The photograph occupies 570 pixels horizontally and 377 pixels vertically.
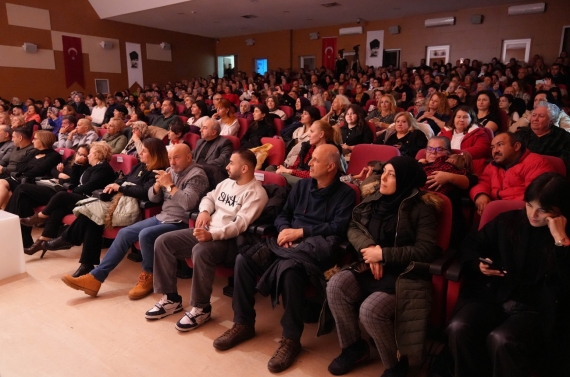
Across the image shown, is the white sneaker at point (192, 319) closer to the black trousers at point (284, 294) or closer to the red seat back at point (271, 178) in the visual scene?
the black trousers at point (284, 294)

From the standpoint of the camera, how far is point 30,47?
10.1m

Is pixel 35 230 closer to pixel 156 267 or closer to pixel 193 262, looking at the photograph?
pixel 156 267

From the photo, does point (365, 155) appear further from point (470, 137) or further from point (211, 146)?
point (211, 146)

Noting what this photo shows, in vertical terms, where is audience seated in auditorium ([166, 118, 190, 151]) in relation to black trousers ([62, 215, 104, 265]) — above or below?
above

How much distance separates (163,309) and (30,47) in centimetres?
1065

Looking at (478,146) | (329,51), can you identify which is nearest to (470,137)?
(478,146)

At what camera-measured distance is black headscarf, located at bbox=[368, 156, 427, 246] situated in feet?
6.07

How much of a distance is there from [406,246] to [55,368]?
172 cm

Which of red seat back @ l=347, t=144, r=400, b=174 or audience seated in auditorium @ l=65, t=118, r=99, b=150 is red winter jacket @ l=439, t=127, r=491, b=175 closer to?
red seat back @ l=347, t=144, r=400, b=174

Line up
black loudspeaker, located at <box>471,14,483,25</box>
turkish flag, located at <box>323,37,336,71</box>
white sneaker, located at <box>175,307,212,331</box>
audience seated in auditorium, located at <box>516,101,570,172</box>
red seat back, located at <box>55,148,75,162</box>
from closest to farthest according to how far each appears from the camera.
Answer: white sneaker, located at <box>175,307,212,331</box> < audience seated in auditorium, located at <box>516,101,570,172</box> < red seat back, located at <box>55,148,75,162</box> < black loudspeaker, located at <box>471,14,483,25</box> < turkish flag, located at <box>323,37,336,71</box>

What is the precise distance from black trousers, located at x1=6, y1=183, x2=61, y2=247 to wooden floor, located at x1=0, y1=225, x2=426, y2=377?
0.71 m

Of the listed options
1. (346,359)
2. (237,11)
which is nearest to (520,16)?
(237,11)

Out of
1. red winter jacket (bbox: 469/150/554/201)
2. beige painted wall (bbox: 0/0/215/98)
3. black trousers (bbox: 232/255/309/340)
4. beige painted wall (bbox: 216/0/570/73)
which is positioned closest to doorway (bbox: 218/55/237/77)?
beige painted wall (bbox: 0/0/215/98)

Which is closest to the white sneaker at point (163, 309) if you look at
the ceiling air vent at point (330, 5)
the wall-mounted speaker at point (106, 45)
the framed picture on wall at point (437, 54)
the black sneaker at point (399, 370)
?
the black sneaker at point (399, 370)
